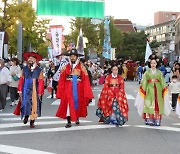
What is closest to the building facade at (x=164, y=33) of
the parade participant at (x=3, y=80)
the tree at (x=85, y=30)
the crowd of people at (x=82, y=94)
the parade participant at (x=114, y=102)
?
the tree at (x=85, y=30)

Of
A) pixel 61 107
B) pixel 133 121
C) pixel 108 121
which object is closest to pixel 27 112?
pixel 61 107

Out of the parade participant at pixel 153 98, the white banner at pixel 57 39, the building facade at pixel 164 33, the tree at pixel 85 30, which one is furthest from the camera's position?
the building facade at pixel 164 33

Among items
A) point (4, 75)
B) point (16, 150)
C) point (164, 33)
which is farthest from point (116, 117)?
point (164, 33)

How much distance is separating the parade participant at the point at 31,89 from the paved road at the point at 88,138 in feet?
1.18

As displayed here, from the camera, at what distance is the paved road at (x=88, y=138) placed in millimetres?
7188

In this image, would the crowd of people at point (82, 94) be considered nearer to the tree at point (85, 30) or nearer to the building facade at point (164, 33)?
the tree at point (85, 30)

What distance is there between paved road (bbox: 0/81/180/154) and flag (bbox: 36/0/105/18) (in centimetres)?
1749

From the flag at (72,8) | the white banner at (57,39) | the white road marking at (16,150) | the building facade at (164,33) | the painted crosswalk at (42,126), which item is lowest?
the white road marking at (16,150)

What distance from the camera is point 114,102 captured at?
32.7 ft

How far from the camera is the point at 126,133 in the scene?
352 inches

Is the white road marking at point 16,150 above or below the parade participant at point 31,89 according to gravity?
below

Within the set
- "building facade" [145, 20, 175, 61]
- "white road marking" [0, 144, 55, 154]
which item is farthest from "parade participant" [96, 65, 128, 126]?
"building facade" [145, 20, 175, 61]

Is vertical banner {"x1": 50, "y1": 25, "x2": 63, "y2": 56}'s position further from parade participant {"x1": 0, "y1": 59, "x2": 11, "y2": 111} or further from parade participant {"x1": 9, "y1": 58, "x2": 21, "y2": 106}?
parade participant {"x1": 0, "y1": 59, "x2": 11, "y2": 111}

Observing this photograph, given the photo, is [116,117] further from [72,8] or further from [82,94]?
[72,8]
